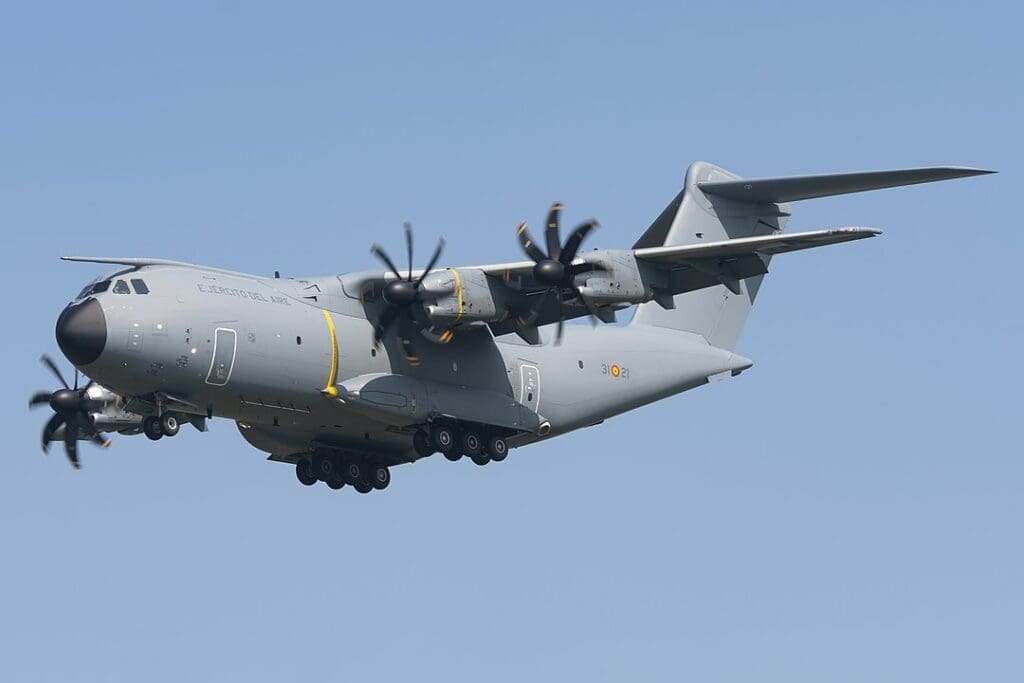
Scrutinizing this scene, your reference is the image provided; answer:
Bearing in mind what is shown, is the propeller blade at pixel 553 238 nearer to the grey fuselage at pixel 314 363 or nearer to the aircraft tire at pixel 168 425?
the grey fuselage at pixel 314 363

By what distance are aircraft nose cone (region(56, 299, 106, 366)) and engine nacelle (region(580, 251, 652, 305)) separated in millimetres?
7758

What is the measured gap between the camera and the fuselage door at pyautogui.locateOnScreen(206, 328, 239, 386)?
1095 inches

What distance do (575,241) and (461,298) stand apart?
2.11 meters

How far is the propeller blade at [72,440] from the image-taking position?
32.4 m

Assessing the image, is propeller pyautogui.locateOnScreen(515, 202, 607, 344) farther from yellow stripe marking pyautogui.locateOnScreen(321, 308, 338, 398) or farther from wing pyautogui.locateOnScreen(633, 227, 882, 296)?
yellow stripe marking pyautogui.locateOnScreen(321, 308, 338, 398)

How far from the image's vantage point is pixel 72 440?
32.5 m

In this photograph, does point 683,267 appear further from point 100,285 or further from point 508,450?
point 100,285

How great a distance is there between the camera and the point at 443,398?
30500 millimetres

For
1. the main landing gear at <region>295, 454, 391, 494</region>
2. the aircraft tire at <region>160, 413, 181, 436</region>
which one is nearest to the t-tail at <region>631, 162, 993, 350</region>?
the main landing gear at <region>295, 454, 391, 494</region>

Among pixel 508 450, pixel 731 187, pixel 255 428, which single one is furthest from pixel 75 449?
pixel 731 187

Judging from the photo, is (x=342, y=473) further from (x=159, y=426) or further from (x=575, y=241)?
(x=575, y=241)

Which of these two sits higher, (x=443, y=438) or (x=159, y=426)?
(x=159, y=426)

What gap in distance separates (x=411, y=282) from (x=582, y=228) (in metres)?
3.01

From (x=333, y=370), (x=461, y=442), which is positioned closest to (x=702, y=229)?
(x=461, y=442)
